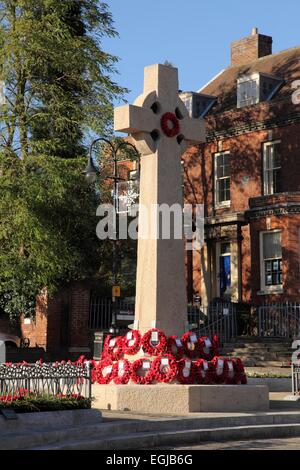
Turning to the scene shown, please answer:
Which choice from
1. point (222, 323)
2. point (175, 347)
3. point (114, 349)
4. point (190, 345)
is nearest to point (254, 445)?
point (175, 347)

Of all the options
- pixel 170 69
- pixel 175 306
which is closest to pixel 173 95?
pixel 170 69

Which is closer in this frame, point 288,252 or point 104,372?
point 104,372

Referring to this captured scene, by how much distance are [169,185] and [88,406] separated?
5.51 meters

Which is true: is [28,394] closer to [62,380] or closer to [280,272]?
[62,380]

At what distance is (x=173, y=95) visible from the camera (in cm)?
1817

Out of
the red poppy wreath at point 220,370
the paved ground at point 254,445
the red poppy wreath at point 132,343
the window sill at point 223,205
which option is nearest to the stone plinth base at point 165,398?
the red poppy wreath at point 220,370

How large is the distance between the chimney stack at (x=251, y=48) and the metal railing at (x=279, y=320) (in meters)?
18.3

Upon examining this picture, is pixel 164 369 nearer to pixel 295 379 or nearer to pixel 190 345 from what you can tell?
pixel 190 345

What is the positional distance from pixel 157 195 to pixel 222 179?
22.2 m

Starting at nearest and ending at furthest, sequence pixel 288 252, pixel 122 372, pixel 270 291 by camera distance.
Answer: pixel 122 372, pixel 288 252, pixel 270 291

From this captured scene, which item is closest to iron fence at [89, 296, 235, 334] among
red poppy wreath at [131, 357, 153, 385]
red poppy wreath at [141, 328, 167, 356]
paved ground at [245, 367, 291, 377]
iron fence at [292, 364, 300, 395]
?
paved ground at [245, 367, 291, 377]

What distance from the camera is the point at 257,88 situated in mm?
39281

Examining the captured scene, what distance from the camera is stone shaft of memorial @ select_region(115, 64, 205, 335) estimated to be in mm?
17094

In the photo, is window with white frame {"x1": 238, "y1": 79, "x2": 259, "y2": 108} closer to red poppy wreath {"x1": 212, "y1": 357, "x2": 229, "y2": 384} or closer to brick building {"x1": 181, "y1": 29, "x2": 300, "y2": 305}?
brick building {"x1": 181, "y1": 29, "x2": 300, "y2": 305}
